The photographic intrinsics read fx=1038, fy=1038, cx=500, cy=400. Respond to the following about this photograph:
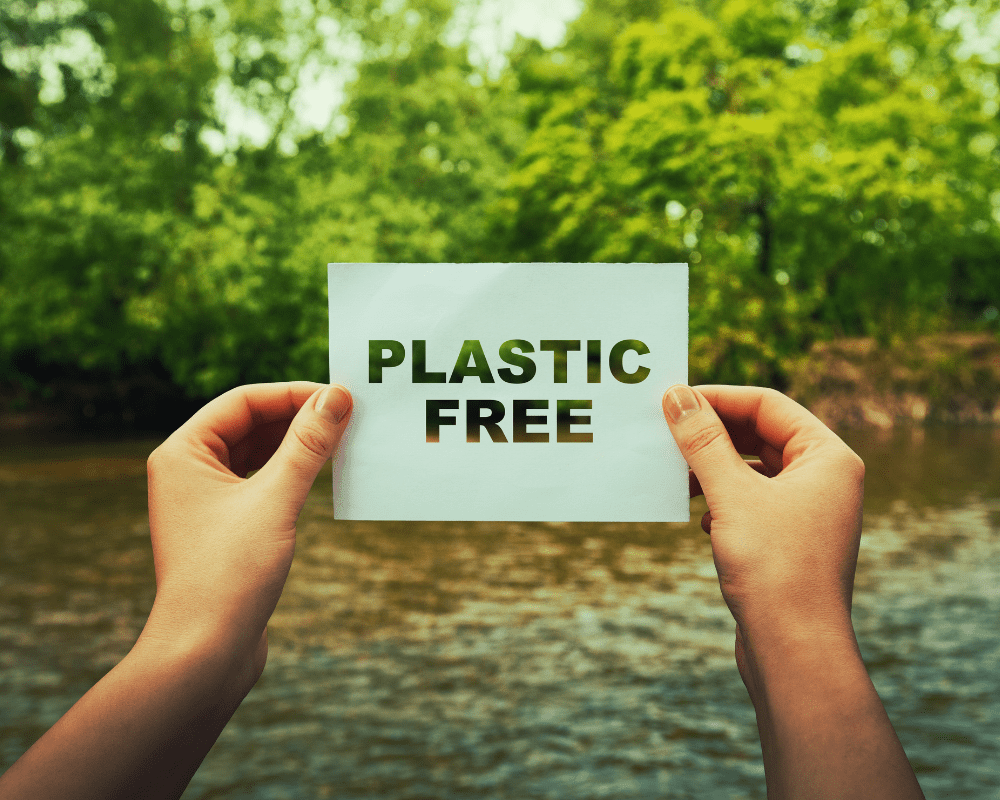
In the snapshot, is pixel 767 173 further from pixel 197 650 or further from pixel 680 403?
pixel 197 650

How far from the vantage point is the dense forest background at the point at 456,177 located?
28297 millimetres

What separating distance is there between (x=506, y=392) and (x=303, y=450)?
0.39 m

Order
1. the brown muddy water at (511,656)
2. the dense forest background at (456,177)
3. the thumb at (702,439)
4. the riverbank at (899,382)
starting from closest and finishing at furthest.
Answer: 1. the thumb at (702,439)
2. the brown muddy water at (511,656)
3. the dense forest background at (456,177)
4. the riverbank at (899,382)

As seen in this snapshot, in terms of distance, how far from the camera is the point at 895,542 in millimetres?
14594

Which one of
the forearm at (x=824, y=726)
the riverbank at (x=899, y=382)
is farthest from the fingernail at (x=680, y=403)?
the riverbank at (x=899, y=382)

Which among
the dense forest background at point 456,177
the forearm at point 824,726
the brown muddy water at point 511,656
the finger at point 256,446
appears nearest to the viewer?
the forearm at point 824,726

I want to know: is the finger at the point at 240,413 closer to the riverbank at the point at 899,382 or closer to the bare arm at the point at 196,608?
the bare arm at the point at 196,608

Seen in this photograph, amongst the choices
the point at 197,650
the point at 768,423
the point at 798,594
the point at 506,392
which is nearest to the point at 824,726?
the point at 798,594

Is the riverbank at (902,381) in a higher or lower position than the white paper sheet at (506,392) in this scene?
lower

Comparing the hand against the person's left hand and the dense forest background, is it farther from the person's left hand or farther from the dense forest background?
the dense forest background

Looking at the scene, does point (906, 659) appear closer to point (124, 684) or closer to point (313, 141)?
point (124, 684)

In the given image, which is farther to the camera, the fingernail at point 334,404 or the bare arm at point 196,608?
the fingernail at point 334,404

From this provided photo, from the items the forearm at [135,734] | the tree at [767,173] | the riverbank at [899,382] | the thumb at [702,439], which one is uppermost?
the tree at [767,173]

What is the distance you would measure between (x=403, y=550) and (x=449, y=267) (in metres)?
13.6
